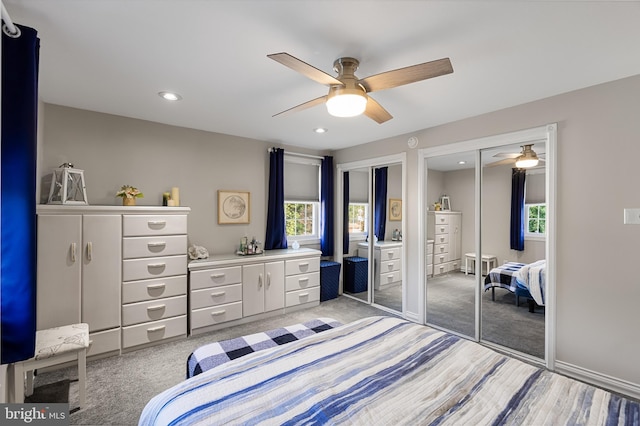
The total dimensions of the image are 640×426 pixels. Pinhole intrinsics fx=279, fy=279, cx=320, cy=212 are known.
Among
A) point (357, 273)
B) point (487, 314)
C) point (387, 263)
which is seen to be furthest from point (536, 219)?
point (357, 273)

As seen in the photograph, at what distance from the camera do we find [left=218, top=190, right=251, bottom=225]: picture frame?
155 inches

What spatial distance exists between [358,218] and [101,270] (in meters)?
3.48

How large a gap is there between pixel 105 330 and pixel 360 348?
2.60m

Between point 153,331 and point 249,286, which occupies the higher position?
point 249,286

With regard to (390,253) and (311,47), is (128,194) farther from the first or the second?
(390,253)

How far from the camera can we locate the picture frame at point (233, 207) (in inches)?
155

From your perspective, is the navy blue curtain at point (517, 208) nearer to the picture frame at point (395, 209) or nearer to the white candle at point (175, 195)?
the picture frame at point (395, 209)

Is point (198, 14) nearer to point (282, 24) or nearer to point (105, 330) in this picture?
point (282, 24)

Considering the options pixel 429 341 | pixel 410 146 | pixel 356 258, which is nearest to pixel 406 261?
pixel 356 258

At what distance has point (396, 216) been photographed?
4.07 meters

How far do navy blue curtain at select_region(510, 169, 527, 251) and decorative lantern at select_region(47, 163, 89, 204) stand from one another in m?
4.38

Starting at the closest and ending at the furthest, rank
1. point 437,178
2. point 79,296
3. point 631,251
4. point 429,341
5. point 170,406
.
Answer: point 170,406 < point 429,341 < point 631,251 < point 79,296 < point 437,178

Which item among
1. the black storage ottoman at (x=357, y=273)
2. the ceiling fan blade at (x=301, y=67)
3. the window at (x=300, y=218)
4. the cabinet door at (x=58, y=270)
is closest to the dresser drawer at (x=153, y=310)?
the cabinet door at (x=58, y=270)

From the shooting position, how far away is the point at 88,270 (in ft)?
8.73
